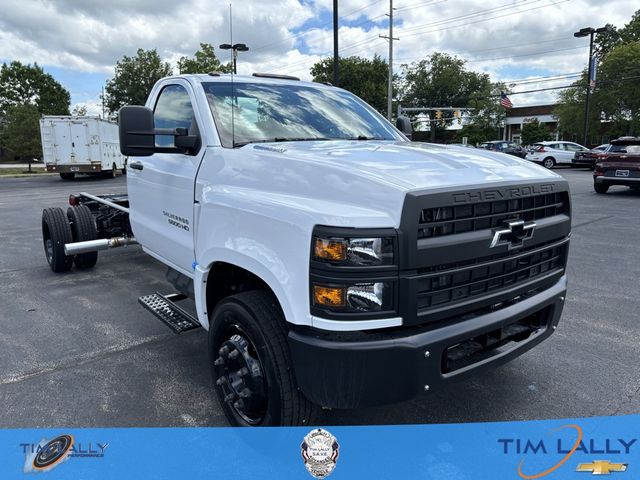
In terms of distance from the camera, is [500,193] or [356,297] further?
[500,193]

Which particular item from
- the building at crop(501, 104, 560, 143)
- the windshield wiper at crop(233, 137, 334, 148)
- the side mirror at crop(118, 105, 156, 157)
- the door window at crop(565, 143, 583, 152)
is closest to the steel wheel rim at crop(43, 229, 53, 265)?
the side mirror at crop(118, 105, 156, 157)

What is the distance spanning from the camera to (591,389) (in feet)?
11.0

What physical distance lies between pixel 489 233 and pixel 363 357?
84cm

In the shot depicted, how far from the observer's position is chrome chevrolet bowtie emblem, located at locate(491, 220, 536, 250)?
2.36m

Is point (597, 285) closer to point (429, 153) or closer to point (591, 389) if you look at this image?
point (591, 389)

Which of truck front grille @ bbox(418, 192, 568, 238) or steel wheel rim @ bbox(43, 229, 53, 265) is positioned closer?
truck front grille @ bbox(418, 192, 568, 238)

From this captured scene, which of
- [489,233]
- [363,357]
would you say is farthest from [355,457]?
[489,233]

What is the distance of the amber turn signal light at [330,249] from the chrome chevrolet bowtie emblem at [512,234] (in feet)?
2.48

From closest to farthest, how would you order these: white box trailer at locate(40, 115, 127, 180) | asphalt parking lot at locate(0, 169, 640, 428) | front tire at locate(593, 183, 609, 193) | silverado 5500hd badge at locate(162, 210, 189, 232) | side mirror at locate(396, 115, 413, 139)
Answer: asphalt parking lot at locate(0, 169, 640, 428) → silverado 5500hd badge at locate(162, 210, 189, 232) → side mirror at locate(396, 115, 413, 139) → front tire at locate(593, 183, 609, 193) → white box trailer at locate(40, 115, 127, 180)

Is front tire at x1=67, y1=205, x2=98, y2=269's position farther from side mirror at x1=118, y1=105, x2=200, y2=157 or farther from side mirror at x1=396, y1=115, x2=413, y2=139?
side mirror at x1=396, y1=115, x2=413, y2=139

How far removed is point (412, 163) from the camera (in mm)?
2500

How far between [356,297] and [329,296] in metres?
0.11

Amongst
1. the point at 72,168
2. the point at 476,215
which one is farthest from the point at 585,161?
the point at 476,215

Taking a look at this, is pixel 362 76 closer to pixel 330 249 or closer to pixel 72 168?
pixel 72 168
